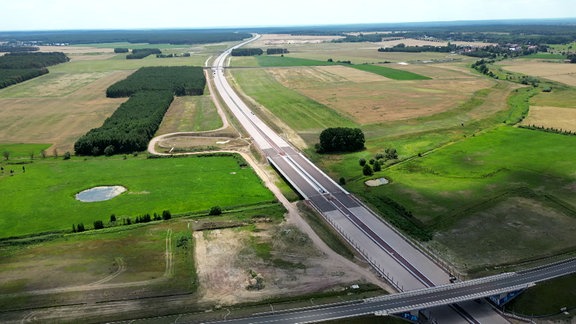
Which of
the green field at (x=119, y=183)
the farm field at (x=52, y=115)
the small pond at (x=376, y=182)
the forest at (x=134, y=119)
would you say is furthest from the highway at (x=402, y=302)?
the farm field at (x=52, y=115)

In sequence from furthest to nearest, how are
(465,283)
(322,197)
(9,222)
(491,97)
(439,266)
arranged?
1. (491,97)
2. (322,197)
3. (9,222)
4. (439,266)
5. (465,283)

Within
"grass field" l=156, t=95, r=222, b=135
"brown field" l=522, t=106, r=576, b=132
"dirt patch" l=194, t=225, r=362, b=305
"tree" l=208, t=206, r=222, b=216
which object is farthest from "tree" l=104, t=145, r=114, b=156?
"brown field" l=522, t=106, r=576, b=132

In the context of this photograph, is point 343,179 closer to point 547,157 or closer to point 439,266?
point 439,266

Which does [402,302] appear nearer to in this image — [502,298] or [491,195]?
[502,298]

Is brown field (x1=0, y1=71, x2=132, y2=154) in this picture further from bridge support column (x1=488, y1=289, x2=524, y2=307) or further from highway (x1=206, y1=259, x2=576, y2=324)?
bridge support column (x1=488, y1=289, x2=524, y2=307)

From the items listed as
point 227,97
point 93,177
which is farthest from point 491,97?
point 93,177

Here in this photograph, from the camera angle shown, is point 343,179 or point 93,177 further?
point 93,177

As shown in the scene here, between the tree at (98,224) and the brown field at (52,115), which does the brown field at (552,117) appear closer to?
the tree at (98,224)
